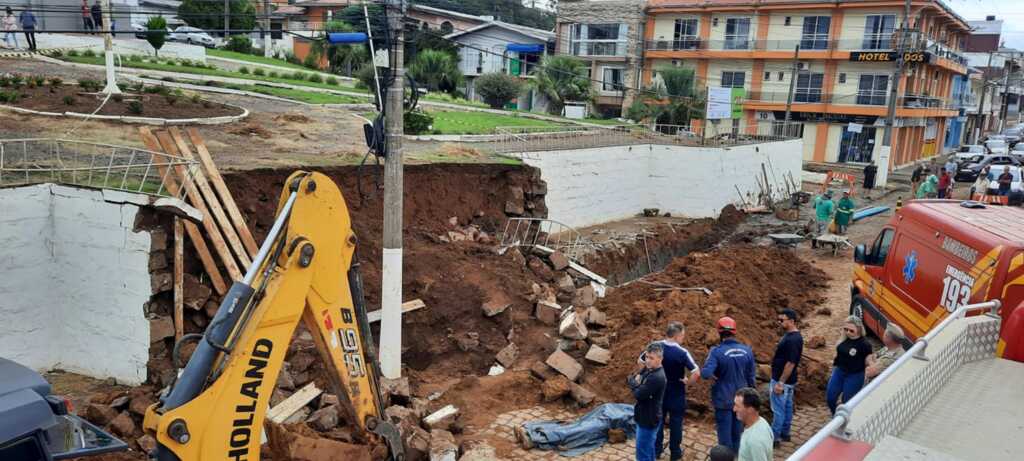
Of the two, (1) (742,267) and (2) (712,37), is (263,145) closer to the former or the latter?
(1) (742,267)

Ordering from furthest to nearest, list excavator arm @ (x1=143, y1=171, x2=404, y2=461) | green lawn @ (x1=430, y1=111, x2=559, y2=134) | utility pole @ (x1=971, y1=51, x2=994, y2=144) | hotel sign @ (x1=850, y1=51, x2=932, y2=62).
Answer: utility pole @ (x1=971, y1=51, x2=994, y2=144) → hotel sign @ (x1=850, y1=51, x2=932, y2=62) → green lawn @ (x1=430, y1=111, x2=559, y2=134) → excavator arm @ (x1=143, y1=171, x2=404, y2=461)

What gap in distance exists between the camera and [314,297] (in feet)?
20.4

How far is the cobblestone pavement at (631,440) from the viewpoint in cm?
867

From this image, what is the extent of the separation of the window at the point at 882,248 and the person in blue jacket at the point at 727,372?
16.8ft

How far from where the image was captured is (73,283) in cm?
1046

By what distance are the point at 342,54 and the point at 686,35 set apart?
859 inches

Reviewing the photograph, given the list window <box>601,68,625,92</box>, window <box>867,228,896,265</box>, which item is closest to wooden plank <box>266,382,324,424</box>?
window <box>867,228,896,265</box>

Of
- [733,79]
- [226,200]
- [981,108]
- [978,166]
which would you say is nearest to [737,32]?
[733,79]

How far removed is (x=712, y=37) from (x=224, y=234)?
40901mm

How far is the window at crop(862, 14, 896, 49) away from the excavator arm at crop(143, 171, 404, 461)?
41993 millimetres

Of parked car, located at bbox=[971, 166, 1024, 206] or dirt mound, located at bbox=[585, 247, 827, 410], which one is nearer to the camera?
dirt mound, located at bbox=[585, 247, 827, 410]

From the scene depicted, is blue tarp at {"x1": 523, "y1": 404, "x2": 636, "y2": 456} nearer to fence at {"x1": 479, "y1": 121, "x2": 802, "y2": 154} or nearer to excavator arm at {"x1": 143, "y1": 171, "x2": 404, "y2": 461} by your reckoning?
excavator arm at {"x1": 143, "y1": 171, "x2": 404, "y2": 461}

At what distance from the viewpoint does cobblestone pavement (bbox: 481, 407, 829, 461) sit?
8672 millimetres

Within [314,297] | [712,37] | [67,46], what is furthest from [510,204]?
[712,37]
